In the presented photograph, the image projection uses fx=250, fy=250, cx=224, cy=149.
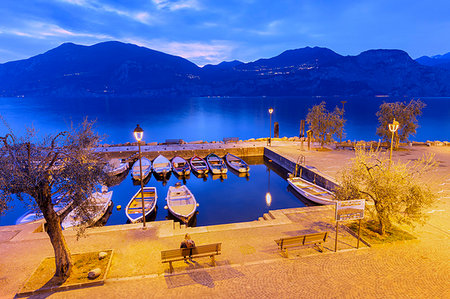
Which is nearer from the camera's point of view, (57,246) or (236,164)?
(57,246)

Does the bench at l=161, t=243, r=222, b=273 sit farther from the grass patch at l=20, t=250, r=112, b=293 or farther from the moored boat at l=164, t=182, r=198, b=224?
the moored boat at l=164, t=182, r=198, b=224

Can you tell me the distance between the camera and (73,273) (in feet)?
31.5

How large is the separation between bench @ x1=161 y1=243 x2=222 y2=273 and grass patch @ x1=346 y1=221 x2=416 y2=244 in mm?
7390

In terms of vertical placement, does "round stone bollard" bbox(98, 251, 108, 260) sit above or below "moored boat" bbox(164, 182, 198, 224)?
above

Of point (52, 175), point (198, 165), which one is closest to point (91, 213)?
point (52, 175)

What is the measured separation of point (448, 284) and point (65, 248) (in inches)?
556

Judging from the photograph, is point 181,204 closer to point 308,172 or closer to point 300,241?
point 300,241

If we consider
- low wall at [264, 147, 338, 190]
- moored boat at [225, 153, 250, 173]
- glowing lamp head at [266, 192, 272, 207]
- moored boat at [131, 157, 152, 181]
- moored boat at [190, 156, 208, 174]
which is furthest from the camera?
moored boat at [225, 153, 250, 173]

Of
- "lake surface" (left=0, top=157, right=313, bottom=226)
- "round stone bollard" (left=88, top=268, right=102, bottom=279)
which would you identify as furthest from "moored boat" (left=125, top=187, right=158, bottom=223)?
"round stone bollard" (left=88, top=268, right=102, bottom=279)

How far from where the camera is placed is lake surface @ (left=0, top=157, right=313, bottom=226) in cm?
2025

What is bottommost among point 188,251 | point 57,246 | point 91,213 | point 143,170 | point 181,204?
point 181,204

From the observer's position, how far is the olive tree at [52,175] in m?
7.91

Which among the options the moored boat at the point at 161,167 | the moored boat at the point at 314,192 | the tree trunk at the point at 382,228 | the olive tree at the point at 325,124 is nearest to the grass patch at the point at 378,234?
the tree trunk at the point at 382,228

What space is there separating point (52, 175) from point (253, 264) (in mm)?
8209
